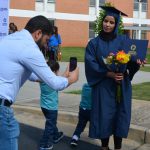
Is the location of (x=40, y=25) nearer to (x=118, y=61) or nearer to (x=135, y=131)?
(x=118, y=61)

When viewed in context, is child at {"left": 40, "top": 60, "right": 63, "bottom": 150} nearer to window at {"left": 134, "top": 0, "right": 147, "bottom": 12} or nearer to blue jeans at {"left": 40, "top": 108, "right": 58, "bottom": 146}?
blue jeans at {"left": 40, "top": 108, "right": 58, "bottom": 146}

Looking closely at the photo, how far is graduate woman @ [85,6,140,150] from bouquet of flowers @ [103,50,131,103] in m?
0.05

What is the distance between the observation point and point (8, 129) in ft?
13.4

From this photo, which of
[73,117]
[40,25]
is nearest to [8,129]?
[40,25]

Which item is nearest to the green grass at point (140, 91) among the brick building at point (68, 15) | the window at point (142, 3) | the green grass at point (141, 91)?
the green grass at point (141, 91)

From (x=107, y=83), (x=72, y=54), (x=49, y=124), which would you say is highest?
(x=107, y=83)

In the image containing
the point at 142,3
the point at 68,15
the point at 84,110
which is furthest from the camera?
the point at 142,3

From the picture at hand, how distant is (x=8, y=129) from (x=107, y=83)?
2074 mm

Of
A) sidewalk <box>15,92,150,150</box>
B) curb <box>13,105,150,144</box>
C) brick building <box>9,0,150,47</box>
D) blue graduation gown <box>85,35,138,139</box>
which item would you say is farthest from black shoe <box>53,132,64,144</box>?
brick building <box>9,0,150,47</box>

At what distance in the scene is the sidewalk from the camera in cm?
697

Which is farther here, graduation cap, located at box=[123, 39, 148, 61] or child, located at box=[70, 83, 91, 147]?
child, located at box=[70, 83, 91, 147]

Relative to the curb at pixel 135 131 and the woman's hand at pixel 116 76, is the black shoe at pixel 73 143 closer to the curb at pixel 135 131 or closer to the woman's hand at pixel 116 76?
the curb at pixel 135 131

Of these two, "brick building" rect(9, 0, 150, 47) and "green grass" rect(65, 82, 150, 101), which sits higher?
"brick building" rect(9, 0, 150, 47)

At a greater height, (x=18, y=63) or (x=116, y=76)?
(x=18, y=63)
